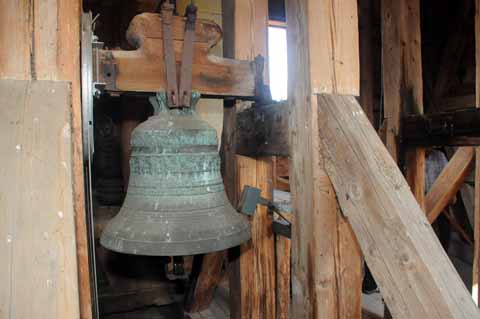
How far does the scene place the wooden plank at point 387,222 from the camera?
721mm

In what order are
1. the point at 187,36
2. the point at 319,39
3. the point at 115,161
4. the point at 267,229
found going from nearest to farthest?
1. the point at 319,39
2. the point at 187,36
3. the point at 267,229
4. the point at 115,161

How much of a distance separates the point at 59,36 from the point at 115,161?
238 centimetres

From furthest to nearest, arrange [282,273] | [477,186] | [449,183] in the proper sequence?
[449,183] → [477,186] → [282,273]

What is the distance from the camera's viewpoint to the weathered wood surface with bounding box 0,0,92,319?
2.68 ft

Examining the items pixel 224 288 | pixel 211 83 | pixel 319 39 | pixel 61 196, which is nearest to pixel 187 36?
pixel 211 83

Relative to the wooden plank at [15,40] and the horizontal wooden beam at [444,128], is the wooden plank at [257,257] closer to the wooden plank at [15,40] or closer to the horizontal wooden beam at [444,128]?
the wooden plank at [15,40]

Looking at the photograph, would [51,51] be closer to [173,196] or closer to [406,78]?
[173,196]

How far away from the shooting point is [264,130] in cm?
137

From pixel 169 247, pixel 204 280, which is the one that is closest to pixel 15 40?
pixel 169 247

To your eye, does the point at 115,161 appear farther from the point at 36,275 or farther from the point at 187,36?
the point at 36,275

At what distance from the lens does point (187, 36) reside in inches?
48.1

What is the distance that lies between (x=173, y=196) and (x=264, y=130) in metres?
0.44

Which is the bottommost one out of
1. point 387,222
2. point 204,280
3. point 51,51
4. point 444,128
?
point 204,280

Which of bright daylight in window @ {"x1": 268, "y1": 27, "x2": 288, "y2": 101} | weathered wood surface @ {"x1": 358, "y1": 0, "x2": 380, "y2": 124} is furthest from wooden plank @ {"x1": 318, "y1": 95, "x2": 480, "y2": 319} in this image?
bright daylight in window @ {"x1": 268, "y1": 27, "x2": 288, "y2": 101}
